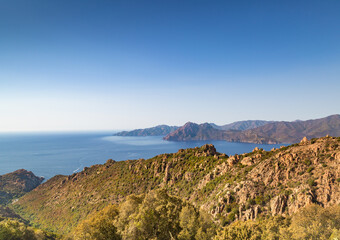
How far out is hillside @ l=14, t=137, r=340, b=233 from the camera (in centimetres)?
3541

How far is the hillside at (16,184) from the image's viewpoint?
123 m

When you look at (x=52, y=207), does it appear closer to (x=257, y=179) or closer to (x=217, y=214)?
(x=217, y=214)

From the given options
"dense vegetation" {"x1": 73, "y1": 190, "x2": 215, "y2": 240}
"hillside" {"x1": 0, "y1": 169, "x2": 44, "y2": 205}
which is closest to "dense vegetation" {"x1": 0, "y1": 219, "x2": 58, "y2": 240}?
"dense vegetation" {"x1": 73, "y1": 190, "x2": 215, "y2": 240}

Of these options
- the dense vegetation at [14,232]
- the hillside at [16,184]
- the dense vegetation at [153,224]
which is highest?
the dense vegetation at [153,224]

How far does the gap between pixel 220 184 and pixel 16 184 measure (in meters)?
169

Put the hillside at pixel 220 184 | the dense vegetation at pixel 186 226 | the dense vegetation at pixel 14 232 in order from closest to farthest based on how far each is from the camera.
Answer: the dense vegetation at pixel 186 226
the dense vegetation at pixel 14 232
the hillside at pixel 220 184

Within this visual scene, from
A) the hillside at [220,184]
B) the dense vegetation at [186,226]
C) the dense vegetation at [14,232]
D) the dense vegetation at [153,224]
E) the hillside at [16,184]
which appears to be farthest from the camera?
the hillside at [16,184]

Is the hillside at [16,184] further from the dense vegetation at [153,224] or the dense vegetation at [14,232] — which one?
the dense vegetation at [153,224]

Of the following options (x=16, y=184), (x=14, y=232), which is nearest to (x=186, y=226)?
(x=14, y=232)

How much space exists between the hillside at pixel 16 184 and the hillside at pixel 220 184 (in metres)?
22.6

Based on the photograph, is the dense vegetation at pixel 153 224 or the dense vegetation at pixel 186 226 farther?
the dense vegetation at pixel 153 224

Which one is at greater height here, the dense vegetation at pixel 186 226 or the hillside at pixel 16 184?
the dense vegetation at pixel 186 226

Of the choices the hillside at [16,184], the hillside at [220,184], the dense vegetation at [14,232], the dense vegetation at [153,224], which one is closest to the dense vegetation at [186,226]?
the dense vegetation at [153,224]

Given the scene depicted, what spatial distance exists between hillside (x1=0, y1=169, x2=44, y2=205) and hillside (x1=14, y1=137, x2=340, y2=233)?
22.6 m
